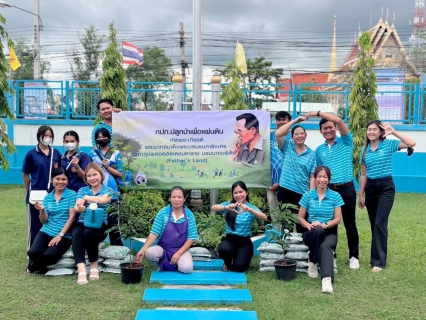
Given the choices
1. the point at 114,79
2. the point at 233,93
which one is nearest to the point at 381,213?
the point at 233,93

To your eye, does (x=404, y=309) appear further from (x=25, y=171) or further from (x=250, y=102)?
(x=250, y=102)

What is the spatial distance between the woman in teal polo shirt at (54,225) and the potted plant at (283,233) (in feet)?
6.89

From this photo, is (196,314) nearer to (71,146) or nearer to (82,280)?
(82,280)

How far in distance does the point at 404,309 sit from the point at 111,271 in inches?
112

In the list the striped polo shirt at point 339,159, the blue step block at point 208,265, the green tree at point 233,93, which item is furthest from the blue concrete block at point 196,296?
the green tree at point 233,93

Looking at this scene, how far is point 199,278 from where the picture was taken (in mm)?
4832

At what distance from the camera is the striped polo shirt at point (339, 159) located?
536 cm

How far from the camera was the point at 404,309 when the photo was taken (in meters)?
A: 4.16

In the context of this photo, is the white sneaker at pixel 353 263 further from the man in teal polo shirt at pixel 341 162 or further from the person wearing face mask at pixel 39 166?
the person wearing face mask at pixel 39 166

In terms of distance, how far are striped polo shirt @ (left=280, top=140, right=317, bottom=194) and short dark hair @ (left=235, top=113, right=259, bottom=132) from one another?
0.71 metres

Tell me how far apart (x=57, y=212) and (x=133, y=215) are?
87cm

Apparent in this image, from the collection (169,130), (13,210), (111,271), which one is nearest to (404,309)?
(111,271)

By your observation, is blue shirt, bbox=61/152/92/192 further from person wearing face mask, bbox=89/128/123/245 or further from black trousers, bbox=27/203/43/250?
black trousers, bbox=27/203/43/250

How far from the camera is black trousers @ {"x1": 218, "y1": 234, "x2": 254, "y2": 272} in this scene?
5129 millimetres
